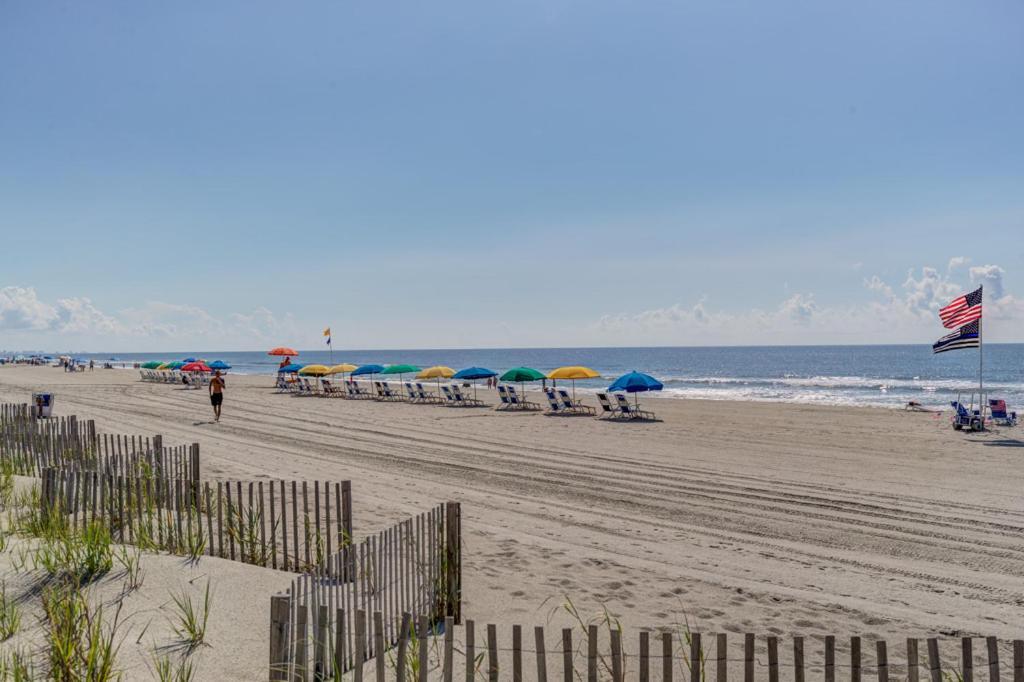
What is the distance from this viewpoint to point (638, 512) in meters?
8.95

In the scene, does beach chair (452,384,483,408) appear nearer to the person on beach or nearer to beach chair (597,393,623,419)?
beach chair (597,393,623,419)

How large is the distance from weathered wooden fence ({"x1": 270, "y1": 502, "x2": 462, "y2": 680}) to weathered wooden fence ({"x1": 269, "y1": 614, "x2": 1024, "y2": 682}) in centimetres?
2

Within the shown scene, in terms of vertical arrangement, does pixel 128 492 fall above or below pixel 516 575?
above

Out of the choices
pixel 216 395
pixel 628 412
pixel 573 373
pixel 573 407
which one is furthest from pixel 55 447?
pixel 573 373

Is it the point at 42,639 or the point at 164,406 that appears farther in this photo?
the point at 164,406

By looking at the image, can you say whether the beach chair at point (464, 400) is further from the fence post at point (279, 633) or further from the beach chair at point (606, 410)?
the fence post at point (279, 633)

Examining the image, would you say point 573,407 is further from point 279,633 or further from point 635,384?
point 279,633

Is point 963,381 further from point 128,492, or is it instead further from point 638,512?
point 128,492

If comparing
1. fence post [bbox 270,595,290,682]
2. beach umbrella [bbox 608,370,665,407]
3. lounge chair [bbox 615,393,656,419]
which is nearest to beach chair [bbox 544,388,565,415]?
lounge chair [bbox 615,393,656,419]

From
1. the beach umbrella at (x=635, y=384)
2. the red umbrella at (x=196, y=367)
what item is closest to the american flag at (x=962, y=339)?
the beach umbrella at (x=635, y=384)

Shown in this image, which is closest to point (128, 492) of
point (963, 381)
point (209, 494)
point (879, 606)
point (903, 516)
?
point (209, 494)

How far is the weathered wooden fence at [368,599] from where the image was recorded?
362 cm

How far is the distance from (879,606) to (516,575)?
10.1 feet

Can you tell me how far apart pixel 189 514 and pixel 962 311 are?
60.1ft
